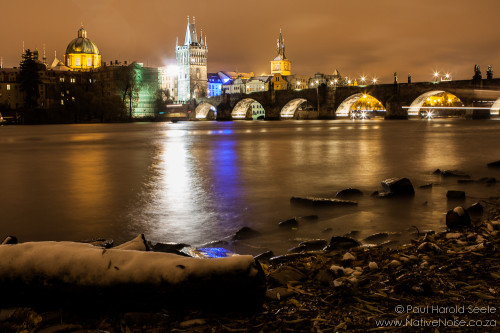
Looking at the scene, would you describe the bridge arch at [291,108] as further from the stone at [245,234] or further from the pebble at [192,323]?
the pebble at [192,323]

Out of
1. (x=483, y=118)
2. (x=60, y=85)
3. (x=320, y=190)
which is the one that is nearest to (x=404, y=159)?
(x=320, y=190)

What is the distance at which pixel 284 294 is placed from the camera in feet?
9.72

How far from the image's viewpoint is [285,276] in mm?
3350

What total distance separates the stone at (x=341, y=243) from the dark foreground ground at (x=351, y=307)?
39.8 inches

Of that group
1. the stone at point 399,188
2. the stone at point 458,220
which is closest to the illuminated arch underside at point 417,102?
the stone at point 399,188

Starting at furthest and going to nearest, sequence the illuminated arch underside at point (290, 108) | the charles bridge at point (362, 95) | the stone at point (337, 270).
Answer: the illuminated arch underside at point (290, 108)
the charles bridge at point (362, 95)
the stone at point (337, 270)

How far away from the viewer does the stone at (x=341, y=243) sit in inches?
187

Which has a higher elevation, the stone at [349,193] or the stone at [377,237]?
the stone at [349,193]

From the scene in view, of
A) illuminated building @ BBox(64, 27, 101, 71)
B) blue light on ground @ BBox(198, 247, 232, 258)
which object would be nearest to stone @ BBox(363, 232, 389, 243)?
blue light on ground @ BBox(198, 247, 232, 258)

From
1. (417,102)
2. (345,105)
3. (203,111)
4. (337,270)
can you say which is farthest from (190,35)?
(337,270)

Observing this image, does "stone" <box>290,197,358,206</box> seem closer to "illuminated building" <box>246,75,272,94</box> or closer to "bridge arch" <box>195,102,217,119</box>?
"bridge arch" <box>195,102,217,119</box>

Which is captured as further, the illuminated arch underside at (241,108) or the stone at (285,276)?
the illuminated arch underside at (241,108)

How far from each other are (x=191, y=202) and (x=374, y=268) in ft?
15.2

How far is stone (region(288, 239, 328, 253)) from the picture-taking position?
4.83 meters
